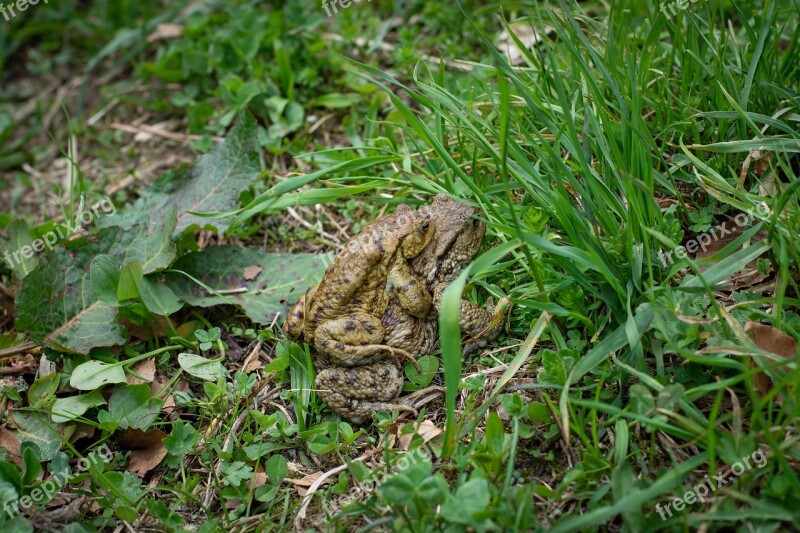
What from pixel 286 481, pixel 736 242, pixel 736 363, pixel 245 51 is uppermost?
pixel 245 51

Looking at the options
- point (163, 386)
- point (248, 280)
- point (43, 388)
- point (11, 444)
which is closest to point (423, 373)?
point (248, 280)

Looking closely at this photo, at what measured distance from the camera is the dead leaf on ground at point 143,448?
11.1 ft

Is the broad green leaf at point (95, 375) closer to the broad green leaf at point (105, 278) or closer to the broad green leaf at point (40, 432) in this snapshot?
the broad green leaf at point (40, 432)

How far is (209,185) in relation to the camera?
437 centimetres

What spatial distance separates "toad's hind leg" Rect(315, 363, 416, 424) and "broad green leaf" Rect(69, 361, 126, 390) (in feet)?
3.85

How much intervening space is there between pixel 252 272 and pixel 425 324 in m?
1.28

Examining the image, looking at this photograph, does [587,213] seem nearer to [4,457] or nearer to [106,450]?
[106,450]

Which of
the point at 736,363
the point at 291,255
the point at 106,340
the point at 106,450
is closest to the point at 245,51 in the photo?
the point at 291,255

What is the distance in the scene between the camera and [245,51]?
533 cm

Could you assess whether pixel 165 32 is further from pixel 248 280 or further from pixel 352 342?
pixel 352 342

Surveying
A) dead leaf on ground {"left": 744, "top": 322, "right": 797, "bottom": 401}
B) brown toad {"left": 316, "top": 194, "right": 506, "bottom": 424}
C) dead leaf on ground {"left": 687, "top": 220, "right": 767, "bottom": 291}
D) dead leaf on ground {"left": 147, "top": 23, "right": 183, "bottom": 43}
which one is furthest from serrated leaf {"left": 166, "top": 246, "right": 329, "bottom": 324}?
Answer: dead leaf on ground {"left": 147, "top": 23, "right": 183, "bottom": 43}

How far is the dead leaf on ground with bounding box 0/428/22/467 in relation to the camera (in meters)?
3.41

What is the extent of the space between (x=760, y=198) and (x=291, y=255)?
2725 millimetres

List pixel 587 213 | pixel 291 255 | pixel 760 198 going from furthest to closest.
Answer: pixel 291 255
pixel 587 213
pixel 760 198
